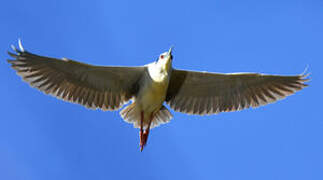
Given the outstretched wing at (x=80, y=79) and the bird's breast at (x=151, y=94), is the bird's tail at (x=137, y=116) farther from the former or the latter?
the bird's breast at (x=151, y=94)

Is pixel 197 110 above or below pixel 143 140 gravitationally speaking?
above

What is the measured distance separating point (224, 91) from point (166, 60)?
1620 millimetres

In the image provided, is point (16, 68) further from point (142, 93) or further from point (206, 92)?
point (206, 92)

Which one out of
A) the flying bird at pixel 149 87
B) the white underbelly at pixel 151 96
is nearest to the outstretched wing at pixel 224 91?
the flying bird at pixel 149 87

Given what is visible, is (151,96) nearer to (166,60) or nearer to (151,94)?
(151,94)

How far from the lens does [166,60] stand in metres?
9.90

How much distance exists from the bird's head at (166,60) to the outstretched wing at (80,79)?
16.8 inches

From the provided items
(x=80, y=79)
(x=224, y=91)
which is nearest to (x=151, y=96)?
(x=80, y=79)

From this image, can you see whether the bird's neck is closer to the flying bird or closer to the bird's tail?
the flying bird

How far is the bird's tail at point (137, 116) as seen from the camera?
10741 mm

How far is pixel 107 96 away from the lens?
1056cm

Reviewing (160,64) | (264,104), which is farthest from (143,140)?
(264,104)

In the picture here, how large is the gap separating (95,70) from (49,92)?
0.94 meters

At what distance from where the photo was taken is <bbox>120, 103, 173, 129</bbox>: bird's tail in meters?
10.7
